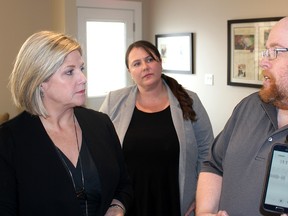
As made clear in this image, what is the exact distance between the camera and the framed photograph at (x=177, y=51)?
159 inches

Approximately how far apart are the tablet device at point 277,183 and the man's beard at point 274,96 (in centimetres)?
25

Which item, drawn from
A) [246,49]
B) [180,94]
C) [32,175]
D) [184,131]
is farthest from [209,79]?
[32,175]

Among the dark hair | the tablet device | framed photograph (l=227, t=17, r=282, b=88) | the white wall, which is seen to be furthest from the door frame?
the tablet device

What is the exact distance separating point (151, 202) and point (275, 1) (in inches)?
81.0

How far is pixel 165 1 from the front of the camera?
4398mm

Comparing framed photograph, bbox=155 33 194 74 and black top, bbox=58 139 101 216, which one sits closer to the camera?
black top, bbox=58 139 101 216

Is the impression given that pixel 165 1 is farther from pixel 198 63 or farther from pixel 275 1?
pixel 275 1

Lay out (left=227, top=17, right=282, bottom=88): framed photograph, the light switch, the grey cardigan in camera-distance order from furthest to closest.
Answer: the light switch, (left=227, top=17, right=282, bottom=88): framed photograph, the grey cardigan

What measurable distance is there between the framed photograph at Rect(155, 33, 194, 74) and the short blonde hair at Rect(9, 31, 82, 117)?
278cm

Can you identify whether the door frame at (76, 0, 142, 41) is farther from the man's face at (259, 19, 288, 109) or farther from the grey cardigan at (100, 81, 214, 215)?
the man's face at (259, 19, 288, 109)

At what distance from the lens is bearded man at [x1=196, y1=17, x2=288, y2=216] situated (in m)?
1.24

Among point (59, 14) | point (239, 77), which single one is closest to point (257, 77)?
point (239, 77)

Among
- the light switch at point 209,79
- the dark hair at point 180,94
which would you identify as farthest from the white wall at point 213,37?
the dark hair at point 180,94

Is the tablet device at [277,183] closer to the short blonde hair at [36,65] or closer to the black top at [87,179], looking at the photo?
the black top at [87,179]
